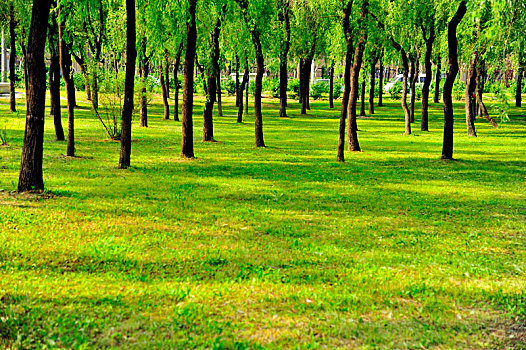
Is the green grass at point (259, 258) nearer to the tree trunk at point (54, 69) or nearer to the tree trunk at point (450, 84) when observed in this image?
the tree trunk at point (54, 69)

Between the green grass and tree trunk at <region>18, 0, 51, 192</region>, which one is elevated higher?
tree trunk at <region>18, 0, 51, 192</region>

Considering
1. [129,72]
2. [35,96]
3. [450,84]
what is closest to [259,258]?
[35,96]

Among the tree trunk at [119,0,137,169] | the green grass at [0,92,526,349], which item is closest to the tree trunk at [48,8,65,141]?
the green grass at [0,92,526,349]

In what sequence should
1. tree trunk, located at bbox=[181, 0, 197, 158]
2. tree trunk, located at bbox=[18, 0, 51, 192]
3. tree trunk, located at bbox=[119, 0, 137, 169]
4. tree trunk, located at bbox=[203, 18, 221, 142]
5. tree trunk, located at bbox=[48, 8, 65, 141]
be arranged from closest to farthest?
1. tree trunk, located at bbox=[18, 0, 51, 192]
2. tree trunk, located at bbox=[119, 0, 137, 169]
3. tree trunk, located at bbox=[48, 8, 65, 141]
4. tree trunk, located at bbox=[181, 0, 197, 158]
5. tree trunk, located at bbox=[203, 18, 221, 142]

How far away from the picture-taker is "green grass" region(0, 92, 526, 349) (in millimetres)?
5359

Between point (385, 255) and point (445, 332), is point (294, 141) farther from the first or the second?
point (445, 332)

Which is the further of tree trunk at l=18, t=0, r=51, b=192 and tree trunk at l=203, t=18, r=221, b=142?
tree trunk at l=203, t=18, r=221, b=142

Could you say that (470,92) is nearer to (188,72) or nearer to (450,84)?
(450,84)

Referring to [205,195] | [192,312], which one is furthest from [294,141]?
[192,312]

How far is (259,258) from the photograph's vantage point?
7.58 metres

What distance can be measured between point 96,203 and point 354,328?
6.62 m

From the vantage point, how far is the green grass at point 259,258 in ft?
17.6

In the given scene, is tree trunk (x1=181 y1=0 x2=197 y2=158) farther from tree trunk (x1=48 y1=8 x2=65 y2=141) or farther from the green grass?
tree trunk (x1=48 y1=8 x2=65 y2=141)

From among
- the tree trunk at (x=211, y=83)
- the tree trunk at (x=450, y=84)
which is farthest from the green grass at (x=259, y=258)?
the tree trunk at (x=211, y=83)
